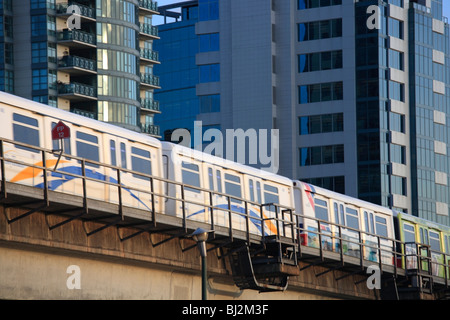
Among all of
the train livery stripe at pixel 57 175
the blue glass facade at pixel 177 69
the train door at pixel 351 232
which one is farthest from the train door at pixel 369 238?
the blue glass facade at pixel 177 69

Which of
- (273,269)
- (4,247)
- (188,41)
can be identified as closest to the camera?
(4,247)

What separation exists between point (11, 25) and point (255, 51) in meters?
25.5

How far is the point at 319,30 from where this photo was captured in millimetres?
105375

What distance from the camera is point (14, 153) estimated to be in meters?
26.9

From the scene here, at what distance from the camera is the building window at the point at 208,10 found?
110 metres

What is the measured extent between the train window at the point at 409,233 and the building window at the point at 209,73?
6177 centimetres

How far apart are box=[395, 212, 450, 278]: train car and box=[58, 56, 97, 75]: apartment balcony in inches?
2015

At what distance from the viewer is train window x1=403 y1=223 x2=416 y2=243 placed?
159 feet

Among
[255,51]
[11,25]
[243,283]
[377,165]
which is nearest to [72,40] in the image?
[11,25]

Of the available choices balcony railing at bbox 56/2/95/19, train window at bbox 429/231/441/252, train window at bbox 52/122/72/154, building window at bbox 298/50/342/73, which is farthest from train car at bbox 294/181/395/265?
building window at bbox 298/50/342/73

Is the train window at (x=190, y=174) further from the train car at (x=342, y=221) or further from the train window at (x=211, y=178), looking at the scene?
the train car at (x=342, y=221)

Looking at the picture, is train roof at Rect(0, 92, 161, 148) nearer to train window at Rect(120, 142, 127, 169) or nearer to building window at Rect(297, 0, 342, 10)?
train window at Rect(120, 142, 127, 169)

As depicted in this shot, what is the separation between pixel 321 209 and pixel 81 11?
59.3 meters
